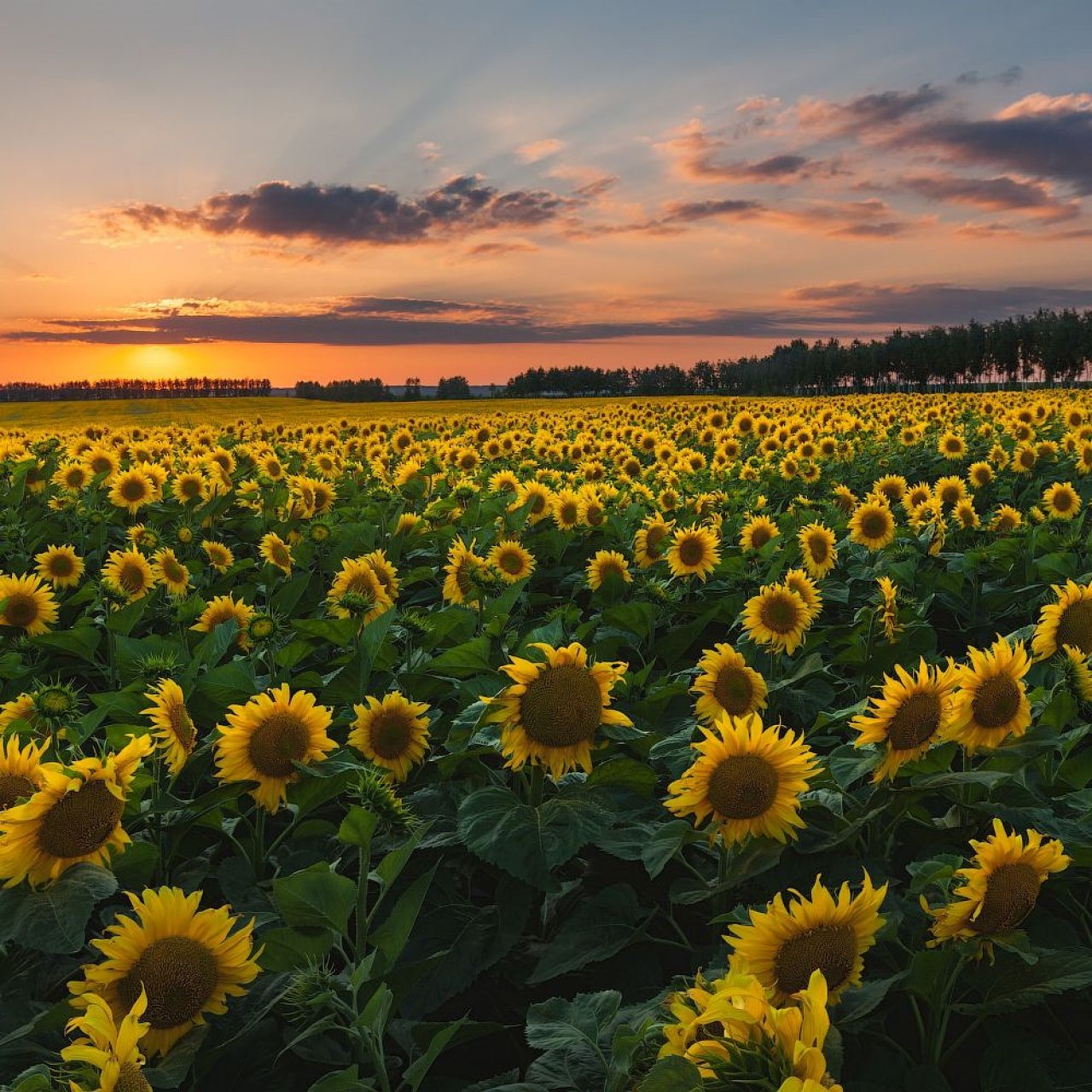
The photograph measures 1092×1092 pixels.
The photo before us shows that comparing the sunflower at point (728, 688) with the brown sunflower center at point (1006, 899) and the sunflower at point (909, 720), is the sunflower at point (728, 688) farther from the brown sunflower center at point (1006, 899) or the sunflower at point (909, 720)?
the brown sunflower center at point (1006, 899)

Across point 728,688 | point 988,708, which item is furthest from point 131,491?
point 988,708

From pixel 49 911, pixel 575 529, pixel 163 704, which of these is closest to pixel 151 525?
pixel 575 529

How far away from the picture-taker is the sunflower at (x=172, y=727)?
10.1 feet

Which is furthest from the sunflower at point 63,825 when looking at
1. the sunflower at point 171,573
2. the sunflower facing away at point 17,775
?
the sunflower at point 171,573

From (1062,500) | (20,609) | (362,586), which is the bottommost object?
(20,609)

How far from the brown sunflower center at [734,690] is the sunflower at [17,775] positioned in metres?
2.39

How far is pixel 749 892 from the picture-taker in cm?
269

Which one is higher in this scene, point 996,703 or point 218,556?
point 996,703

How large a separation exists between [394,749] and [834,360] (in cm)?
14853

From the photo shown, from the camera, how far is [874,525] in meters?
7.32

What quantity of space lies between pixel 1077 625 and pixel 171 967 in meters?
3.47

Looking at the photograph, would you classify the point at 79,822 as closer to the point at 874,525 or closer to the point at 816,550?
the point at 816,550

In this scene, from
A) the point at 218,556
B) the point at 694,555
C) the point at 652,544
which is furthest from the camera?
the point at 218,556

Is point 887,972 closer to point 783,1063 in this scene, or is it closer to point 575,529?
point 783,1063
